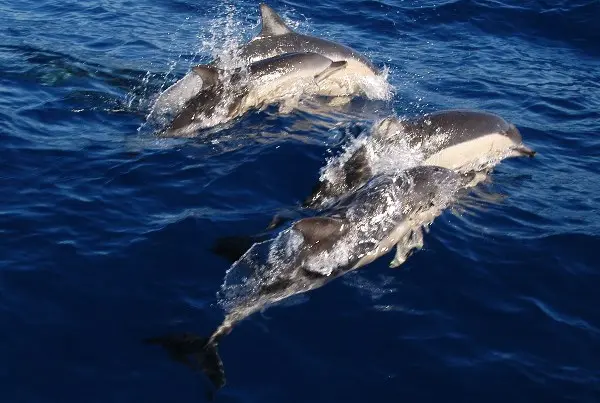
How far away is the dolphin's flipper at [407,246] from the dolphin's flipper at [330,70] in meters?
6.58

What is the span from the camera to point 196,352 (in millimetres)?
7484

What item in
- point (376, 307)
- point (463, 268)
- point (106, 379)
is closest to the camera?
point (106, 379)

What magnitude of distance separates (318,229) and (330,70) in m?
7.68

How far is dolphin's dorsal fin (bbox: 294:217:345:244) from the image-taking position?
8.65m

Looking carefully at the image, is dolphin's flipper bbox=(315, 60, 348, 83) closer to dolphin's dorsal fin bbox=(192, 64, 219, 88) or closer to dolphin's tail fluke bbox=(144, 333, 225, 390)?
dolphin's dorsal fin bbox=(192, 64, 219, 88)

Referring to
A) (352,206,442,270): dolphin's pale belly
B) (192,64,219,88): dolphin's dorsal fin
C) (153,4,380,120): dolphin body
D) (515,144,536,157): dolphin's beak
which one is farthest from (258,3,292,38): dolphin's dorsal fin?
(352,206,442,270): dolphin's pale belly

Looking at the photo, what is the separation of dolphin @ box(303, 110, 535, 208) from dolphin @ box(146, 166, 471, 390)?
143 centimetres

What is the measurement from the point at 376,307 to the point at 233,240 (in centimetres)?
217

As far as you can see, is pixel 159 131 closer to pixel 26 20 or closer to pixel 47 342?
pixel 47 342

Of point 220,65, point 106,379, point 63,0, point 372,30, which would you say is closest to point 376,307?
point 106,379

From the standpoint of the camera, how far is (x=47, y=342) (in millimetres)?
7551

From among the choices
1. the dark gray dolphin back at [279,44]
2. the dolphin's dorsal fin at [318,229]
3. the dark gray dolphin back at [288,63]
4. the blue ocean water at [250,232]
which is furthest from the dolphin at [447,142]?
the dark gray dolphin back at [279,44]

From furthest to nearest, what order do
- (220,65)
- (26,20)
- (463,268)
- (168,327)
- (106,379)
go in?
1. (26,20)
2. (220,65)
3. (463,268)
4. (168,327)
5. (106,379)

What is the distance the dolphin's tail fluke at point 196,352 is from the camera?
23.8ft
